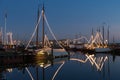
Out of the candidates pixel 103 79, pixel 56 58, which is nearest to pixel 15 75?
pixel 103 79

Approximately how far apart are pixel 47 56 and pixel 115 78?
18.3 m

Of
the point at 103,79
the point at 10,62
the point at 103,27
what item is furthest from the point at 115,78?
the point at 103,27

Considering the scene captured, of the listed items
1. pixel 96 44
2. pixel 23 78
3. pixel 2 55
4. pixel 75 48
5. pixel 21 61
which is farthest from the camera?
pixel 75 48

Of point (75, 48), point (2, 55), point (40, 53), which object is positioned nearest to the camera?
point (2, 55)

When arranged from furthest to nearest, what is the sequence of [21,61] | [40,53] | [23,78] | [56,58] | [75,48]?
[75,48], [56,58], [40,53], [21,61], [23,78]

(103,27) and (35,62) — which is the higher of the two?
(103,27)

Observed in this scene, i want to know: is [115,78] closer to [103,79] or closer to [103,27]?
[103,79]

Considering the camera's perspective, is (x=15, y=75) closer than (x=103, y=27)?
Yes

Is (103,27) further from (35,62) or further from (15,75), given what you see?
(15,75)

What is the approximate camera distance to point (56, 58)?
53.2 meters

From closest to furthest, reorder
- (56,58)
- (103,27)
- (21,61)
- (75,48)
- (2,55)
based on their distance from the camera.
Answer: (2,55)
(21,61)
(56,58)
(103,27)
(75,48)

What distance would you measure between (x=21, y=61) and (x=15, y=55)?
1536mm

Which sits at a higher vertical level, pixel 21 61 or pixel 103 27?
pixel 103 27

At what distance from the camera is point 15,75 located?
99.8 feet
